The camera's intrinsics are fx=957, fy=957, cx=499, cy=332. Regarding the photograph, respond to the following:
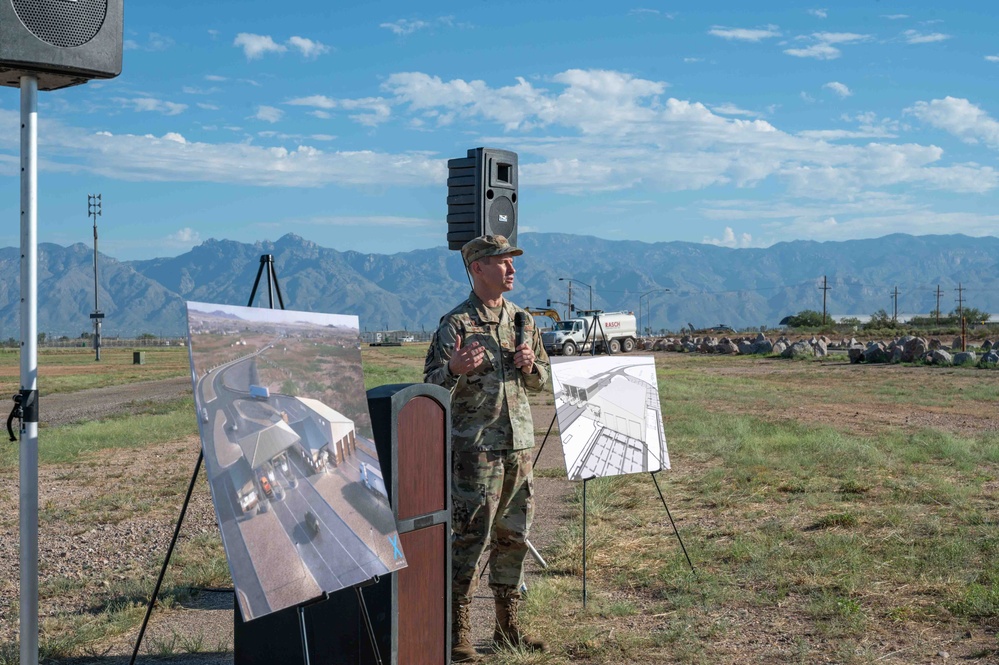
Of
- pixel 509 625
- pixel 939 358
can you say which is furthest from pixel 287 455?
pixel 939 358

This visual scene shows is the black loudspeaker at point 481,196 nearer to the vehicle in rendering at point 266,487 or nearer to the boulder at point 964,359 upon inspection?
the vehicle in rendering at point 266,487

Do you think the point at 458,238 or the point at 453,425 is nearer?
the point at 453,425

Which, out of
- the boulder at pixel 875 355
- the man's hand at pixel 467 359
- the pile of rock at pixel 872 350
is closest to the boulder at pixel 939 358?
the pile of rock at pixel 872 350

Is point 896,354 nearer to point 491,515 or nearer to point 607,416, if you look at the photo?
point 607,416

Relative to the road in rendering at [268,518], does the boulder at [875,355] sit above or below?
below

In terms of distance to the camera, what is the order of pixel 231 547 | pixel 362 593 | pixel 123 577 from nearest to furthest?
1. pixel 231 547
2. pixel 362 593
3. pixel 123 577

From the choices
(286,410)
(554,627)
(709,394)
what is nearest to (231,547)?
(286,410)

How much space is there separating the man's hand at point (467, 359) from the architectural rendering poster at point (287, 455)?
22.3 inches

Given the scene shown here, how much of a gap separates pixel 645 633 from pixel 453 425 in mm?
1718

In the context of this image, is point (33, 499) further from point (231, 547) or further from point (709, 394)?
point (709, 394)

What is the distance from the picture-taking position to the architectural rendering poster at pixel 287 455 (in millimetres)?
3447

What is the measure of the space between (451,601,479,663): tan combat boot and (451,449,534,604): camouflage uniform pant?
6 centimetres

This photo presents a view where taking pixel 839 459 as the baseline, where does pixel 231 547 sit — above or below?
above

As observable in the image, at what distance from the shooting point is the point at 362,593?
13.6 feet
